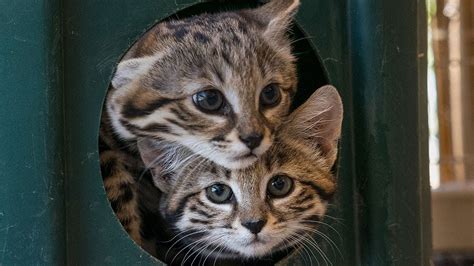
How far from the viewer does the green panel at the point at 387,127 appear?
1.07 m

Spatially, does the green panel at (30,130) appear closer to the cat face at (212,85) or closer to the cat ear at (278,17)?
the cat face at (212,85)

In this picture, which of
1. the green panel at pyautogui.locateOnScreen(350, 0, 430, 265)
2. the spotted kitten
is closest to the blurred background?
the green panel at pyautogui.locateOnScreen(350, 0, 430, 265)

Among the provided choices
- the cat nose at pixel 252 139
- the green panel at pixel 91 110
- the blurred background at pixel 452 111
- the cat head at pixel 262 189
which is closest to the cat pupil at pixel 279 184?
the cat head at pixel 262 189

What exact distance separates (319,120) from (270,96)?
0.31 ft

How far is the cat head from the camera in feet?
3.32

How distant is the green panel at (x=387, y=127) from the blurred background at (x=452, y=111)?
1110mm

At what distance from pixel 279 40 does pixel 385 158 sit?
23 centimetres

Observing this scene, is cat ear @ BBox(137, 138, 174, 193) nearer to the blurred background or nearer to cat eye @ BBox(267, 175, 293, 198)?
cat eye @ BBox(267, 175, 293, 198)

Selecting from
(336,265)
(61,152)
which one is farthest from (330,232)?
(61,152)

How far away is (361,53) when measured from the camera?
1085 mm

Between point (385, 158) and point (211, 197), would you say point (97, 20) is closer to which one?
point (211, 197)

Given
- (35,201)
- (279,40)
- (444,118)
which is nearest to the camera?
(35,201)

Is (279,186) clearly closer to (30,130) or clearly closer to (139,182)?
(139,182)

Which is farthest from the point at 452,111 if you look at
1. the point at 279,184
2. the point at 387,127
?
the point at 279,184
